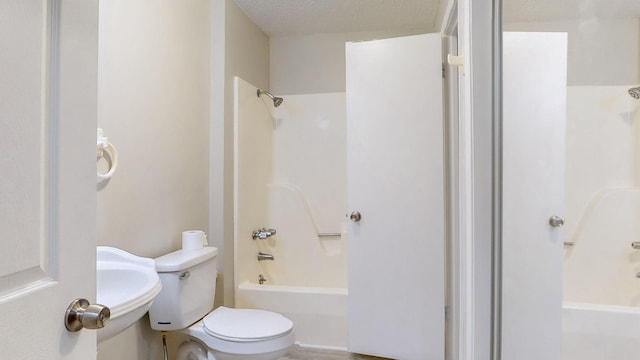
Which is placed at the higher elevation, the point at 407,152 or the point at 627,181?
the point at 407,152

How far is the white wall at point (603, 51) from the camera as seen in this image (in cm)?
51

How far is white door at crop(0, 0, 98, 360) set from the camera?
51cm

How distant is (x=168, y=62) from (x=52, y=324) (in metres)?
1.66

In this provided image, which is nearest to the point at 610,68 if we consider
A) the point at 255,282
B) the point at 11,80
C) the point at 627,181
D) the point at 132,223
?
the point at 627,181

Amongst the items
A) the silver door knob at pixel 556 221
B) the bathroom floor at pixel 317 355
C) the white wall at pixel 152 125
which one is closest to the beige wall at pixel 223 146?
the white wall at pixel 152 125

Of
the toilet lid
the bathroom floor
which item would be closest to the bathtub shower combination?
the toilet lid

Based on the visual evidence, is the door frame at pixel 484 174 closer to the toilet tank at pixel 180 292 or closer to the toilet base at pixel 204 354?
the toilet base at pixel 204 354

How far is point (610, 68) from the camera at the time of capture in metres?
0.56

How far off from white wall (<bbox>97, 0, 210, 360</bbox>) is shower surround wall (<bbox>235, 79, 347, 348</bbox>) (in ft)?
1.54

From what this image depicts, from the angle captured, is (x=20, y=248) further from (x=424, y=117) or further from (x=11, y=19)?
(x=424, y=117)

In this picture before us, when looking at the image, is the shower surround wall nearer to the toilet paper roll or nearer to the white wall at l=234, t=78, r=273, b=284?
the white wall at l=234, t=78, r=273, b=284

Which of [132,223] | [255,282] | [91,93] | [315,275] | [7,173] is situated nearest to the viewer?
[7,173]

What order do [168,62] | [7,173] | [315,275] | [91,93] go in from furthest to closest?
[315,275]
[168,62]
[91,93]
[7,173]

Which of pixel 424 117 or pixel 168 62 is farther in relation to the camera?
pixel 424 117
